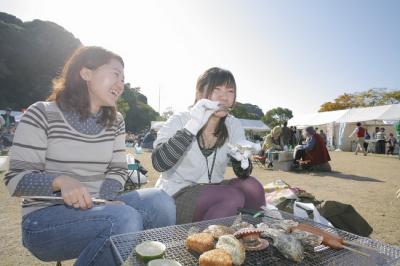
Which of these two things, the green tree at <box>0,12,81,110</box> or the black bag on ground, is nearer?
the black bag on ground

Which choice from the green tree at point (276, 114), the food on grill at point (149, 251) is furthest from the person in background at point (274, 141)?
the green tree at point (276, 114)

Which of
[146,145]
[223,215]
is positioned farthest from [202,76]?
[146,145]

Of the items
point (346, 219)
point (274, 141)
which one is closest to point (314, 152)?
point (274, 141)

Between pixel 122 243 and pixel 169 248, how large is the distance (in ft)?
0.93

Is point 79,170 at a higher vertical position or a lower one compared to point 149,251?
higher

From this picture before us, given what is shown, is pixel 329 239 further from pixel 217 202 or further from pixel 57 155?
pixel 57 155

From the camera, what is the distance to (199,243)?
1.62 metres

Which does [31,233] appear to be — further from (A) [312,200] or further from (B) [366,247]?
(A) [312,200]

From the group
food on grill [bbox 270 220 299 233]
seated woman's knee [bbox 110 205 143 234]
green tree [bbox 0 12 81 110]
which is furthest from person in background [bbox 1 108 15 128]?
green tree [bbox 0 12 81 110]

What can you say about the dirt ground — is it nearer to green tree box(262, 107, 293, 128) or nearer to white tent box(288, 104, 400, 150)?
white tent box(288, 104, 400, 150)

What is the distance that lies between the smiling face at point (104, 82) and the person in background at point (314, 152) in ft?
31.4

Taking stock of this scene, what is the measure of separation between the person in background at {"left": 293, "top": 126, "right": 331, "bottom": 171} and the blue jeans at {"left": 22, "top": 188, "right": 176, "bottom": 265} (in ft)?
32.6

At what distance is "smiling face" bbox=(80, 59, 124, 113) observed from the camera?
2133 millimetres

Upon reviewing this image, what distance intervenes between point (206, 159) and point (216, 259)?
4.97ft
